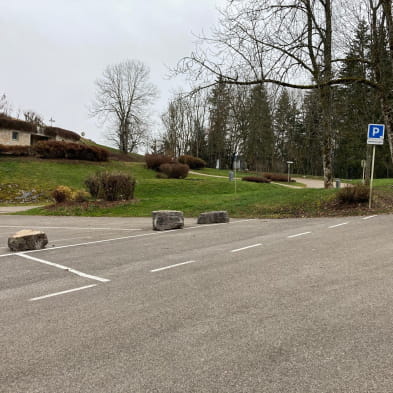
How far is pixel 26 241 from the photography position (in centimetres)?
812

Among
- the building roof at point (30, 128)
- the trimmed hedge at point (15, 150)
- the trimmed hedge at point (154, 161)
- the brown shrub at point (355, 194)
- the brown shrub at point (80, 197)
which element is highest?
the building roof at point (30, 128)

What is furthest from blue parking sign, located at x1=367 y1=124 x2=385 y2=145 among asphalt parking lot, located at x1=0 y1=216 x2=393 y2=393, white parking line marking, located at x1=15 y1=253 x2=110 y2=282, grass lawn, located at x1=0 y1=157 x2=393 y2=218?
white parking line marking, located at x1=15 y1=253 x2=110 y2=282

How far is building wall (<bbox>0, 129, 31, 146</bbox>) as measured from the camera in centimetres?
4303

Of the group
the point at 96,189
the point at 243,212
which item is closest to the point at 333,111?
the point at 243,212

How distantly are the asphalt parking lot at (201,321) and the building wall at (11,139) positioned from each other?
1649 inches

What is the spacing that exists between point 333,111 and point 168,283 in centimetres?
1610

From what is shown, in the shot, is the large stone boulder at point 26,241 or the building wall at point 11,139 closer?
the large stone boulder at point 26,241

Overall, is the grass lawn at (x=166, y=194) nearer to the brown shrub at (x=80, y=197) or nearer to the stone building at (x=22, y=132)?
the brown shrub at (x=80, y=197)

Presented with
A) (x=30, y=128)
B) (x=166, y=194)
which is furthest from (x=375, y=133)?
(x=30, y=128)

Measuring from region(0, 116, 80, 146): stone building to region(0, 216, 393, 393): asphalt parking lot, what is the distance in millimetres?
42148

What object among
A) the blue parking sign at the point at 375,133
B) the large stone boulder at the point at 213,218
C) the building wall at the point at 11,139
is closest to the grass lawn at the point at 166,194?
the large stone boulder at the point at 213,218

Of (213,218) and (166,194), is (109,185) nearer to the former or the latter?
(166,194)

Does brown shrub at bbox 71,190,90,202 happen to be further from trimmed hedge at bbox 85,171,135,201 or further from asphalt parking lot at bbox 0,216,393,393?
asphalt parking lot at bbox 0,216,393,393

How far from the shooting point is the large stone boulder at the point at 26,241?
8.06 metres
